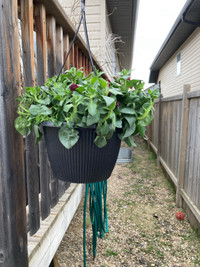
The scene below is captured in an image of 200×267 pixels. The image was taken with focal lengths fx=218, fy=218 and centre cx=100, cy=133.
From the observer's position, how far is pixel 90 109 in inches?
29.0

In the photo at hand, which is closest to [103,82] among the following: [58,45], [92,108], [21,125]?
[92,108]

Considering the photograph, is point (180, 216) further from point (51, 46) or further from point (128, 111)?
point (51, 46)

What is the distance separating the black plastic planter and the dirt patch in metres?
1.27

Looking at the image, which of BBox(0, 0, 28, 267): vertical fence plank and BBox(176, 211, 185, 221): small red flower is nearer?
BBox(0, 0, 28, 267): vertical fence plank

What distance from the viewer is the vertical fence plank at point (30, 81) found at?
1107 mm

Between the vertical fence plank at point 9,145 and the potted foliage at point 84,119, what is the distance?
8 centimetres

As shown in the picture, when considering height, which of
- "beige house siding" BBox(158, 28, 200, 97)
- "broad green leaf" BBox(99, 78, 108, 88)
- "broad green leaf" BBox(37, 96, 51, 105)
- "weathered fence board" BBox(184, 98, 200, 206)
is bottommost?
"weathered fence board" BBox(184, 98, 200, 206)

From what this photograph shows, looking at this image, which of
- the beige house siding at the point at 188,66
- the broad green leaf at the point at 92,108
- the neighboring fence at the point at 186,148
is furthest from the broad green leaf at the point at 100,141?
the beige house siding at the point at 188,66

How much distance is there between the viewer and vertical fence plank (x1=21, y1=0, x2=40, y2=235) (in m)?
1.11

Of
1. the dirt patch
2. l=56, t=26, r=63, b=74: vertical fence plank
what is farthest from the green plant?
the dirt patch

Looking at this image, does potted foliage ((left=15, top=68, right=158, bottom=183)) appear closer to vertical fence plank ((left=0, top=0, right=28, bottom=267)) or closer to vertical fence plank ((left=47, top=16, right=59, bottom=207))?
vertical fence plank ((left=0, top=0, right=28, bottom=267))

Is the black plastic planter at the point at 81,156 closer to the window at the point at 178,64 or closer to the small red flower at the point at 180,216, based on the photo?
the small red flower at the point at 180,216

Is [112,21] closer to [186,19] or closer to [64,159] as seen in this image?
[186,19]

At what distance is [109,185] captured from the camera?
11.7 ft
